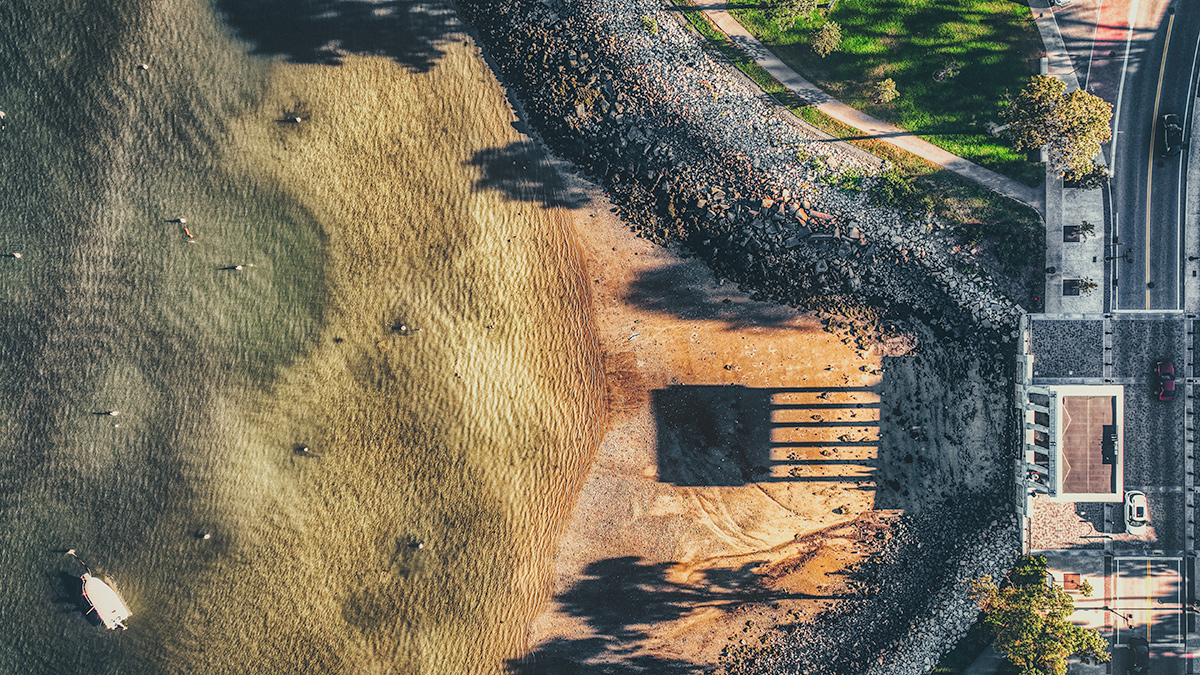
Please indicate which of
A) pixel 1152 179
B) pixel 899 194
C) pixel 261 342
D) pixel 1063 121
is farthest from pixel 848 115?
pixel 261 342

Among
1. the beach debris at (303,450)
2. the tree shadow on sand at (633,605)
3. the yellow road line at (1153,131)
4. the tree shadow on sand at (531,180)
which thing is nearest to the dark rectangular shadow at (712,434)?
the tree shadow on sand at (633,605)

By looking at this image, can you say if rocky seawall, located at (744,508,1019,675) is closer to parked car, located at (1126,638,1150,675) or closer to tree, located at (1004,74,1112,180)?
parked car, located at (1126,638,1150,675)

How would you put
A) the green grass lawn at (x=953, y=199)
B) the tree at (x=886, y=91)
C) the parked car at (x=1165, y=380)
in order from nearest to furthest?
the parked car at (x=1165, y=380), the tree at (x=886, y=91), the green grass lawn at (x=953, y=199)

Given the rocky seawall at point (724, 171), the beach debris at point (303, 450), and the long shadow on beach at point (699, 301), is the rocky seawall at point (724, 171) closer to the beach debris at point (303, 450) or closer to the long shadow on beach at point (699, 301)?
the long shadow on beach at point (699, 301)

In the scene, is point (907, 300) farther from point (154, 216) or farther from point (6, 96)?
point (6, 96)

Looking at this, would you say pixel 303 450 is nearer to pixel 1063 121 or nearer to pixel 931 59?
pixel 931 59

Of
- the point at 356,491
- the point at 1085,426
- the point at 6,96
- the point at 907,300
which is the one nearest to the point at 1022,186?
the point at 907,300

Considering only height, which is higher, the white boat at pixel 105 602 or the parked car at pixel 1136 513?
the parked car at pixel 1136 513
